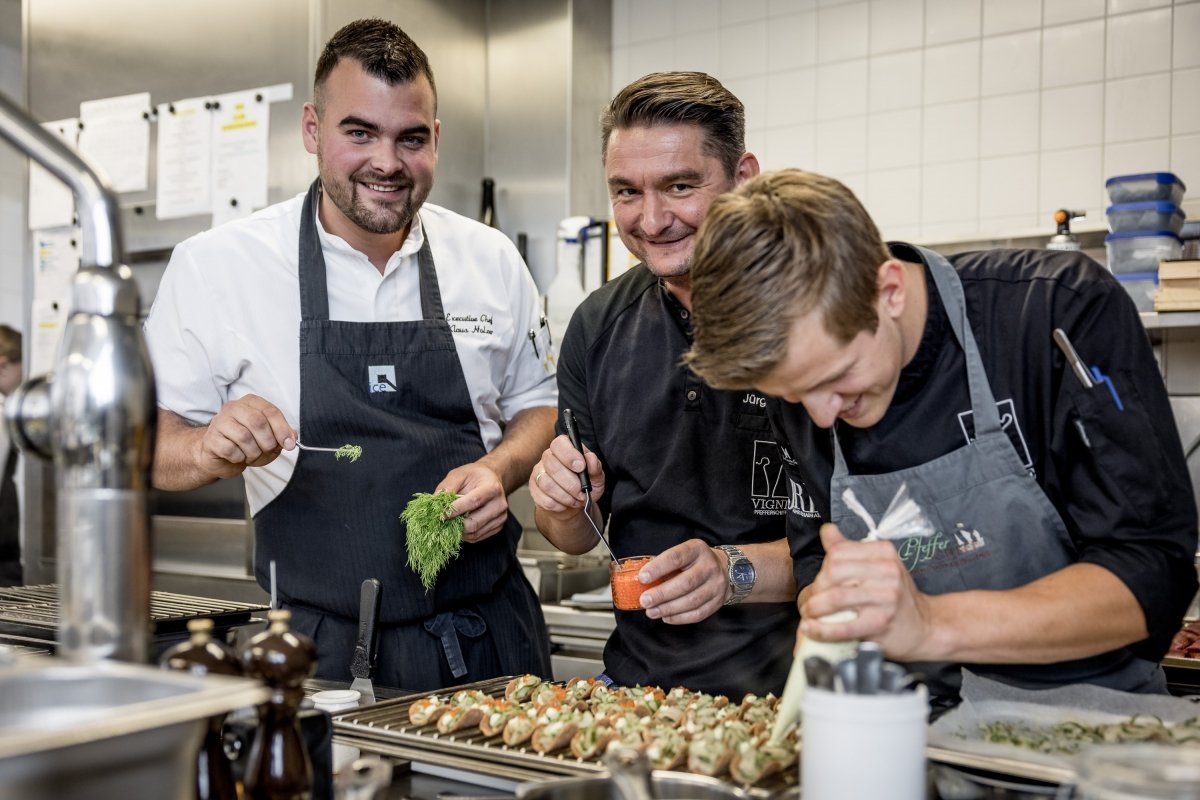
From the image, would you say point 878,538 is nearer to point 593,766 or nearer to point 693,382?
point 593,766

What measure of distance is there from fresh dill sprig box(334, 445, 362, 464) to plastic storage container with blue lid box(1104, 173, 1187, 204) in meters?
2.59

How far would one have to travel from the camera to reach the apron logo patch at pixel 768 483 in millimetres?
2373

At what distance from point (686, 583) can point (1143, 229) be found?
2313 millimetres

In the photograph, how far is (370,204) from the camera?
2586 mm

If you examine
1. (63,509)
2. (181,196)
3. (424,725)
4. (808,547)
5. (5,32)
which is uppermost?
(5,32)

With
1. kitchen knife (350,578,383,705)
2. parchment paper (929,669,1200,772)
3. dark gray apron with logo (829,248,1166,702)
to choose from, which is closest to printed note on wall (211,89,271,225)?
kitchen knife (350,578,383,705)

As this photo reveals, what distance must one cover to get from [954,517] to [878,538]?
0.29 metres

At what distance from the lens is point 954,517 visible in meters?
1.75

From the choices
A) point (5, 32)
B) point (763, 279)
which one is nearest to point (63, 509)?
point (763, 279)

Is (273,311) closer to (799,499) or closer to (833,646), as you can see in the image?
(799,499)

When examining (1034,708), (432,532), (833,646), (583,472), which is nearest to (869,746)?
(833,646)

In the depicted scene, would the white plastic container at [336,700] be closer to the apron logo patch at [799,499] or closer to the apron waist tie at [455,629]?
the apron waist tie at [455,629]

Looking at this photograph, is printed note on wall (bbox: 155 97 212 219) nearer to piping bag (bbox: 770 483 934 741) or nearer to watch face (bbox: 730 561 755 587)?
watch face (bbox: 730 561 755 587)

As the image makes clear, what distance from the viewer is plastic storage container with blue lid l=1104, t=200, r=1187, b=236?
3.53 meters
